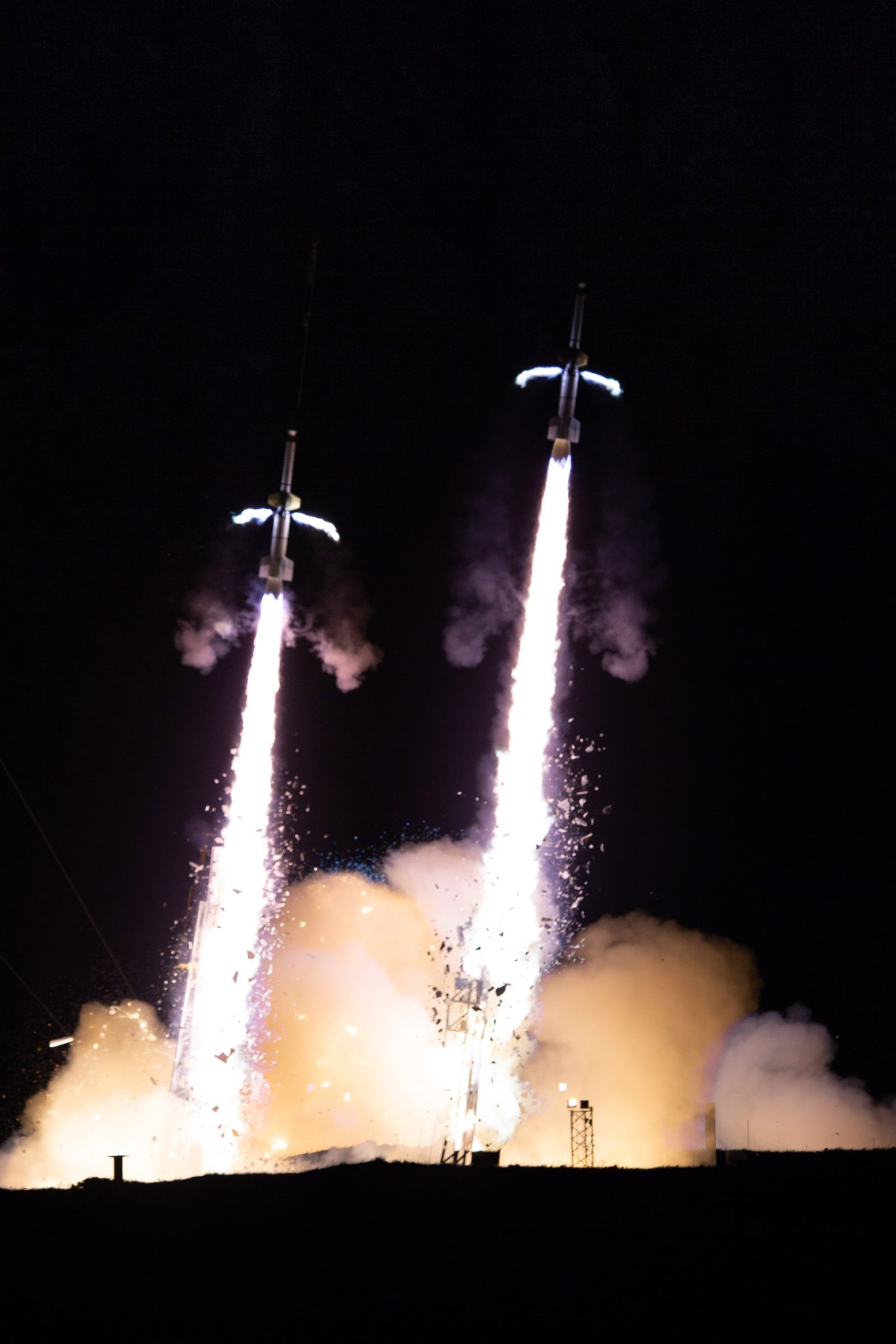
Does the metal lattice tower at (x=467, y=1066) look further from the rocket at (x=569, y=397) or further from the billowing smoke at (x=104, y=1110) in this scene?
the rocket at (x=569, y=397)

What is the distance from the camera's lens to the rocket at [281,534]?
2998 cm

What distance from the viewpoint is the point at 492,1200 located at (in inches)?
548

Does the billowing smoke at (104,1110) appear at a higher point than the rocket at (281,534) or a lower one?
lower

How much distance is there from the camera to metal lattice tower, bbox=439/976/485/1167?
27188 millimetres

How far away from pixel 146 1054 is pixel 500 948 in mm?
16906

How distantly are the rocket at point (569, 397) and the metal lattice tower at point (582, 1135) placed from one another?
56.3 feet

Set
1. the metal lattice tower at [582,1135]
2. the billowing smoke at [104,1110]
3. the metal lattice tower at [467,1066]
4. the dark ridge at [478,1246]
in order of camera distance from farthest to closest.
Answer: the billowing smoke at [104,1110] → the metal lattice tower at [467,1066] → the metal lattice tower at [582,1135] → the dark ridge at [478,1246]

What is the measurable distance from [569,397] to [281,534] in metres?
8.97

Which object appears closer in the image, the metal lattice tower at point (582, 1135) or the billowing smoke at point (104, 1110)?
the metal lattice tower at point (582, 1135)

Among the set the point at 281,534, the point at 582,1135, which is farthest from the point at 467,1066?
the point at 281,534

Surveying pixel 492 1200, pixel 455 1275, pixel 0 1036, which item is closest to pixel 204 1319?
pixel 455 1275

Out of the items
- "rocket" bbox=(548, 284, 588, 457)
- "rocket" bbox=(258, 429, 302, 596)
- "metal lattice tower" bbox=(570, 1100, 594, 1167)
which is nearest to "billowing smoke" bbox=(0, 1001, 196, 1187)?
"metal lattice tower" bbox=(570, 1100, 594, 1167)

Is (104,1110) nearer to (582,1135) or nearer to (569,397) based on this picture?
(582,1135)

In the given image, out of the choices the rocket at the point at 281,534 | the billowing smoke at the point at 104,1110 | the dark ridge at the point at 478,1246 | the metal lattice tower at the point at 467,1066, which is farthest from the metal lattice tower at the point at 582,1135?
the rocket at the point at 281,534
